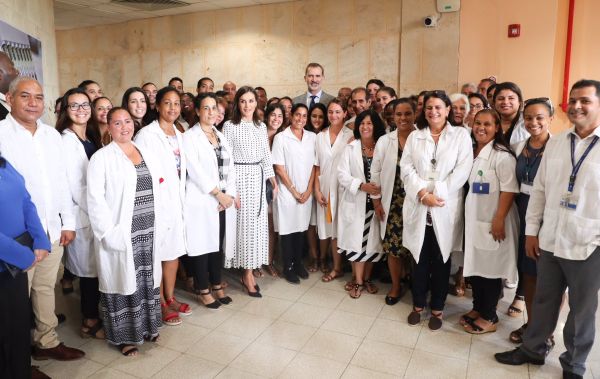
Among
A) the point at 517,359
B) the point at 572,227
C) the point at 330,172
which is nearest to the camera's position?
the point at 572,227

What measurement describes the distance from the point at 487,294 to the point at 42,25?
551 centimetres

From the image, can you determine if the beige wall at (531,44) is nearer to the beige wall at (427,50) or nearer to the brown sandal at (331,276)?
the beige wall at (427,50)

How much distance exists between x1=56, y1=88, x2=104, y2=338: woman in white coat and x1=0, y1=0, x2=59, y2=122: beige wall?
1867 mm

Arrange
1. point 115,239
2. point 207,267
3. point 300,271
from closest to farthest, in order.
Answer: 1. point 115,239
2. point 207,267
3. point 300,271

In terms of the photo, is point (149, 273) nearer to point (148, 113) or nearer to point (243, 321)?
point (243, 321)

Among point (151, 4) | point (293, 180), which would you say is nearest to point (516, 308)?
point (293, 180)

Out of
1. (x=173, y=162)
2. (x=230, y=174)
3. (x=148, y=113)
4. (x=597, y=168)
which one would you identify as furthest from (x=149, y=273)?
(x=597, y=168)

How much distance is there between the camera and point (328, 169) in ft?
13.7

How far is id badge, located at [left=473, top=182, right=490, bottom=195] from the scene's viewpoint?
2.97 meters

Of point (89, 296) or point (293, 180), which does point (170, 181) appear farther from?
point (293, 180)

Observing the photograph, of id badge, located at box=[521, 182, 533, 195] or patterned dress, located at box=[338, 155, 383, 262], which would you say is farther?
patterned dress, located at box=[338, 155, 383, 262]

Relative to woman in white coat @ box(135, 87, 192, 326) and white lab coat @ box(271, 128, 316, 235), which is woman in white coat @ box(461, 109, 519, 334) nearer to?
white lab coat @ box(271, 128, 316, 235)

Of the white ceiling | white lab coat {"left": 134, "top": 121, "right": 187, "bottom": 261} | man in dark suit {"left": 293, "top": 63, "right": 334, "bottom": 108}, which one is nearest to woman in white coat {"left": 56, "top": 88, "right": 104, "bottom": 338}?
white lab coat {"left": 134, "top": 121, "right": 187, "bottom": 261}

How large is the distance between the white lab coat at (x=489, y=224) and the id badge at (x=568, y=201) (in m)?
0.55
